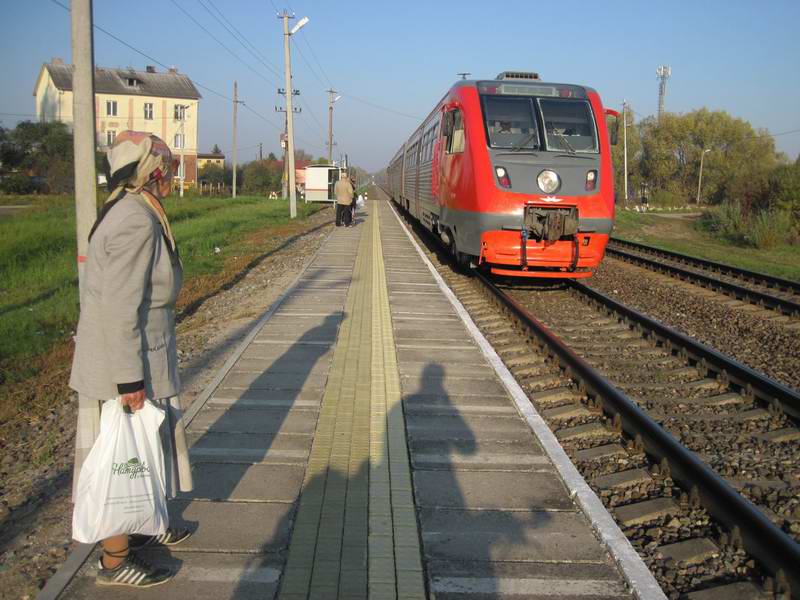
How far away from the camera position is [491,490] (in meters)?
4.03

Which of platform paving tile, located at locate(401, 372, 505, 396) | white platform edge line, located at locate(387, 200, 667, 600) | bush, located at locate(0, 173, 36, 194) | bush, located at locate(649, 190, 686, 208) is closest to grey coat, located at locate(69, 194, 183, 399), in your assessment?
white platform edge line, located at locate(387, 200, 667, 600)

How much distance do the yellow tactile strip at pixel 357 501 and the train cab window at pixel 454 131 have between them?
17.4ft

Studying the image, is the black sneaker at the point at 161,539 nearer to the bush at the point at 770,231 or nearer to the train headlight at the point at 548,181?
the train headlight at the point at 548,181

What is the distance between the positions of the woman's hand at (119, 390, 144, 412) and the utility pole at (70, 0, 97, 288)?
6.45 ft

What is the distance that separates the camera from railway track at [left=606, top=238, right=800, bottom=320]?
10055 millimetres

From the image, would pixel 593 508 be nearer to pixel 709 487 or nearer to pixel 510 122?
pixel 709 487

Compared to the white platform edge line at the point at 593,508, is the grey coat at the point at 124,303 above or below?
above

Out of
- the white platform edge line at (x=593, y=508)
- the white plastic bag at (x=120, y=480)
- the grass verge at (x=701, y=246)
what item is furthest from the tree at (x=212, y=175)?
the white plastic bag at (x=120, y=480)

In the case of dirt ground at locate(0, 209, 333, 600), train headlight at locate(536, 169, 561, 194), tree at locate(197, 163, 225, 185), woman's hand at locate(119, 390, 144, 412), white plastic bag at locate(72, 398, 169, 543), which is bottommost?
dirt ground at locate(0, 209, 333, 600)

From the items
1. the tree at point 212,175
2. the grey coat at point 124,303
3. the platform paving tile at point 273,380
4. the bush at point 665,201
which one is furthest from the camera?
the tree at point 212,175

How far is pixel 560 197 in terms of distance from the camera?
32.9 ft

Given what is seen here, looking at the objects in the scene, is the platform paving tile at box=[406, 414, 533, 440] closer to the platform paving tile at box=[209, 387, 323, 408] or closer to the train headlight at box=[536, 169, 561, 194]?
the platform paving tile at box=[209, 387, 323, 408]

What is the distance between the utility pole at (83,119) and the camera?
15.1 ft

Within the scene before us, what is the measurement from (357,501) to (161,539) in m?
1.00
